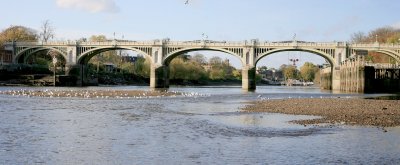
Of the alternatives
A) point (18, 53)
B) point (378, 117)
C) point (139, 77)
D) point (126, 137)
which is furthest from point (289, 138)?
point (139, 77)

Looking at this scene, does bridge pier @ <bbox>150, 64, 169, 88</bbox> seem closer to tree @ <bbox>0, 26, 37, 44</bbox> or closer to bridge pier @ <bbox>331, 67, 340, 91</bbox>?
bridge pier @ <bbox>331, 67, 340, 91</bbox>

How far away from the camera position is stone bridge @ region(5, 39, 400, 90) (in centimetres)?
10850

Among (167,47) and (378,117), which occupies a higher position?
(167,47)

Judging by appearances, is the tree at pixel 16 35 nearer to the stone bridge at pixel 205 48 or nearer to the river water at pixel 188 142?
the stone bridge at pixel 205 48

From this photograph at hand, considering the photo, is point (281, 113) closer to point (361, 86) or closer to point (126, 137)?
point (126, 137)

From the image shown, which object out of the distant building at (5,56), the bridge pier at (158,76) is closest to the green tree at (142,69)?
the bridge pier at (158,76)

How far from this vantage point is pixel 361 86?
81.1 m

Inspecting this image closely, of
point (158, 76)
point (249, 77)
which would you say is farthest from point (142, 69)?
point (249, 77)

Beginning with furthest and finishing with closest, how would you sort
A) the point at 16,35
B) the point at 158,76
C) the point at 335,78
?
the point at 16,35
the point at 158,76
the point at 335,78

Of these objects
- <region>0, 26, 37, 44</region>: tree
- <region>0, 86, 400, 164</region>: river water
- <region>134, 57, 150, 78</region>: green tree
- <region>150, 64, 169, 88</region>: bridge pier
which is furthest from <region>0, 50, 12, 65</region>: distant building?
<region>0, 86, 400, 164</region>: river water

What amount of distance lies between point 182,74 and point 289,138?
139 meters

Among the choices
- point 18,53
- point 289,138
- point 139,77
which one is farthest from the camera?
point 139,77

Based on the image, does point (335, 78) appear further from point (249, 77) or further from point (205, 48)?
point (205, 48)

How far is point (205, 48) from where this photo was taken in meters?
113
